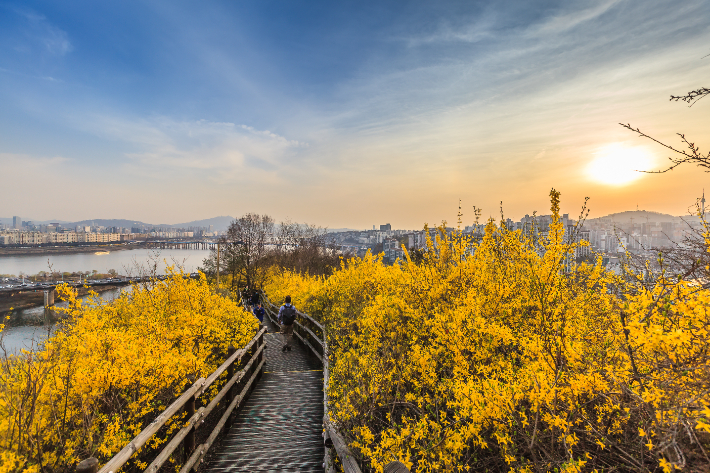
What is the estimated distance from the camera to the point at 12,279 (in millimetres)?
51875

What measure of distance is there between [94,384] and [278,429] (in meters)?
2.92

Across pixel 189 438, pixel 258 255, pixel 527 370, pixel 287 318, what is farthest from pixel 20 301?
pixel 527 370

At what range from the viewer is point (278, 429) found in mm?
5348

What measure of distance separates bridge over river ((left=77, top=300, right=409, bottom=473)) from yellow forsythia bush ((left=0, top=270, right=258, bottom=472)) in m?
0.31

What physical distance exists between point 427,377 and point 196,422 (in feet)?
10.1

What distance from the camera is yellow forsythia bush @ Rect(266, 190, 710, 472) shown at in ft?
7.05

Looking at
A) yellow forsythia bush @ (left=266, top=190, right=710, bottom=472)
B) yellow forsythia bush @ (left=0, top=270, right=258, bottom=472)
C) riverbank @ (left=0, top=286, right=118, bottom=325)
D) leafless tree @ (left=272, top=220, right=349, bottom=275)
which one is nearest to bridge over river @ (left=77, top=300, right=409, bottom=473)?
yellow forsythia bush @ (left=0, top=270, right=258, bottom=472)

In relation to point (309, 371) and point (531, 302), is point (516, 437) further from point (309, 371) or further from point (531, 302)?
point (309, 371)

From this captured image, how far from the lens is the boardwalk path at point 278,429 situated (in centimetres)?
448

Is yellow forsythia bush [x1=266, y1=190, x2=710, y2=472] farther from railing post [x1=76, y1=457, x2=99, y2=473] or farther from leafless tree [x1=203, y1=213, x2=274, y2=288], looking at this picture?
leafless tree [x1=203, y1=213, x2=274, y2=288]

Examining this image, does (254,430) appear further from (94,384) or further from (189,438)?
(94,384)

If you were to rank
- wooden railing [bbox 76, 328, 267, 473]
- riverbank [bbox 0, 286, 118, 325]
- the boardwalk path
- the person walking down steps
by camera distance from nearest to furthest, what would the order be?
wooden railing [bbox 76, 328, 267, 473] → the boardwalk path → the person walking down steps → riverbank [bbox 0, 286, 118, 325]

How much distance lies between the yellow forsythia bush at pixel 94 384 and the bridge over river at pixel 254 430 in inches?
12.1

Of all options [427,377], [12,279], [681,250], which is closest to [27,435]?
[427,377]
